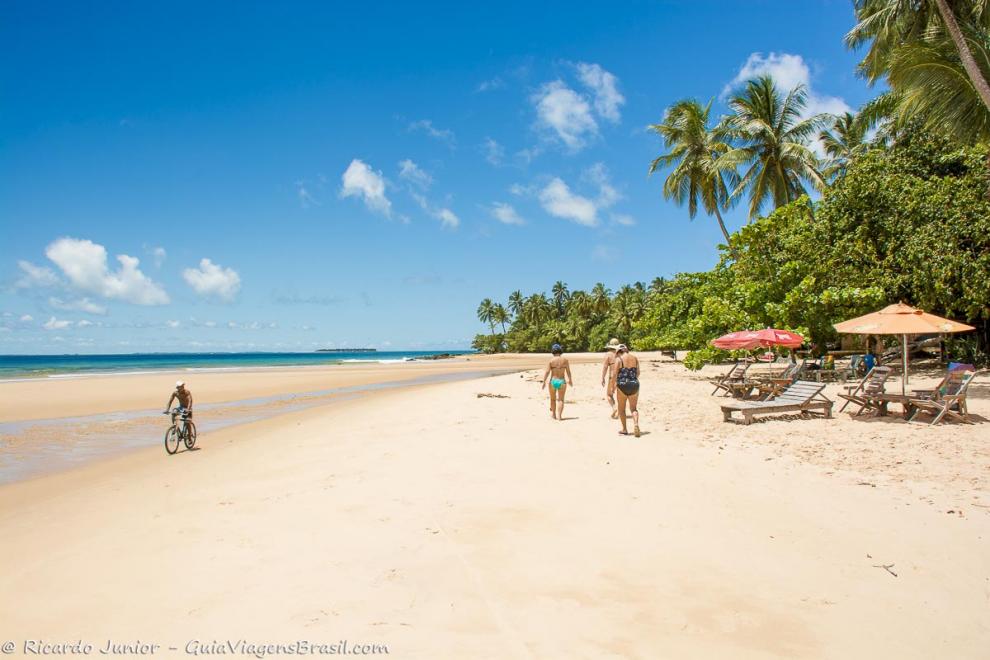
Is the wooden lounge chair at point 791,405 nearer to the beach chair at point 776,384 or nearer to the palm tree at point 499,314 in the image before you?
the beach chair at point 776,384

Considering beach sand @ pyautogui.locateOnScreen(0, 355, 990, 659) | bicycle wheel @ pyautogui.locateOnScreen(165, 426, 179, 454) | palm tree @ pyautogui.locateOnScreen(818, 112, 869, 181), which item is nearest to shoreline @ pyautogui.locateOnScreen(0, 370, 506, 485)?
bicycle wheel @ pyautogui.locateOnScreen(165, 426, 179, 454)

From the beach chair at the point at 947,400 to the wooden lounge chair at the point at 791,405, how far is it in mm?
1416

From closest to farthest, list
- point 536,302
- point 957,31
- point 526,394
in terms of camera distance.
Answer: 1. point 957,31
2. point 526,394
3. point 536,302

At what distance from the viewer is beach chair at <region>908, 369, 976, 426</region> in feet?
29.7

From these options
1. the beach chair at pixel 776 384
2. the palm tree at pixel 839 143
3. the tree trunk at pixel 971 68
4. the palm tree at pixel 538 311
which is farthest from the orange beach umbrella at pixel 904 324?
the palm tree at pixel 538 311

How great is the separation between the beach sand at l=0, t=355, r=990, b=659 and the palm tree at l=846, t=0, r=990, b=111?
8698mm

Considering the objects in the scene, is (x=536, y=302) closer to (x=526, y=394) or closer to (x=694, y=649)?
(x=526, y=394)

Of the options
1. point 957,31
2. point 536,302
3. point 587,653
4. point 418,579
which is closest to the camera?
point 587,653

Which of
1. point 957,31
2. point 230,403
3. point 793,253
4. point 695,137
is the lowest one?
point 230,403

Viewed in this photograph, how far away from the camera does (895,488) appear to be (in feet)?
19.0

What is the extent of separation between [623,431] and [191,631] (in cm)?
741

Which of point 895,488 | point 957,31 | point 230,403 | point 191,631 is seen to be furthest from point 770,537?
point 230,403

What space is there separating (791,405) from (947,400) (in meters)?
2.39

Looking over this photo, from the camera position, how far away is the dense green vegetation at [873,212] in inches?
520
